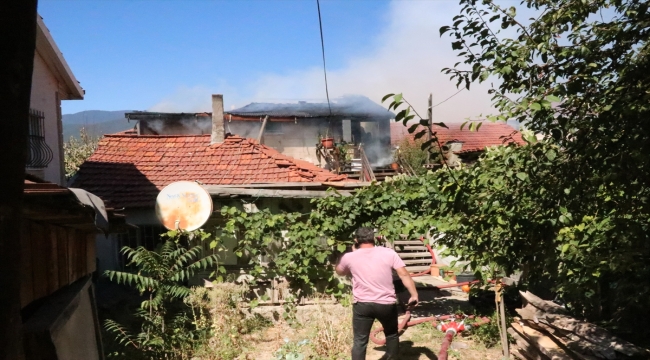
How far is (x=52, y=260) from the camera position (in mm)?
3504

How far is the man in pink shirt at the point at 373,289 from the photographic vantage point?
5398mm

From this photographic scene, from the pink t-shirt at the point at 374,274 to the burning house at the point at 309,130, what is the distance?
1336cm

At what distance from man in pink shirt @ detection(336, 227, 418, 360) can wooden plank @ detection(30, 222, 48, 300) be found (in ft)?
10.5

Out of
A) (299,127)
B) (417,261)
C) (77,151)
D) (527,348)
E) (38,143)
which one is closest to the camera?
(527,348)

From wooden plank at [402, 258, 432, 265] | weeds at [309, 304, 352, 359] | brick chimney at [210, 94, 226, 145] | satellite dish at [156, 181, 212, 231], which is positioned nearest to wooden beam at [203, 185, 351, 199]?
satellite dish at [156, 181, 212, 231]

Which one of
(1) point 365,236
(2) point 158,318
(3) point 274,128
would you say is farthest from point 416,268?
(3) point 274,128

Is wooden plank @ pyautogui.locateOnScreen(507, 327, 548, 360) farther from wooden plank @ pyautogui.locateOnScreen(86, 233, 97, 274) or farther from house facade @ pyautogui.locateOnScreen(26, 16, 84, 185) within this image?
house facade @ pyautogui.locateOnScreen(26, 16, 84, 185)

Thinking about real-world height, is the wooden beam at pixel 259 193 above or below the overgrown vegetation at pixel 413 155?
below

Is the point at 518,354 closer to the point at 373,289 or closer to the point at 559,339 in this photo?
the point at 559,339

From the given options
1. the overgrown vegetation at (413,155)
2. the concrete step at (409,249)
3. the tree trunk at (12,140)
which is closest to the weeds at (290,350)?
the tree trunk at (12,140)

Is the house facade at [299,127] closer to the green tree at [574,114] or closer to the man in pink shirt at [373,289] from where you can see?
the man in pink shirt at [373,289]

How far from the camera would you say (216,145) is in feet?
44.1

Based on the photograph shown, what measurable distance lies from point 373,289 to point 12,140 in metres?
4.46

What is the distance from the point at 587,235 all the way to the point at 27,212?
532 cm
